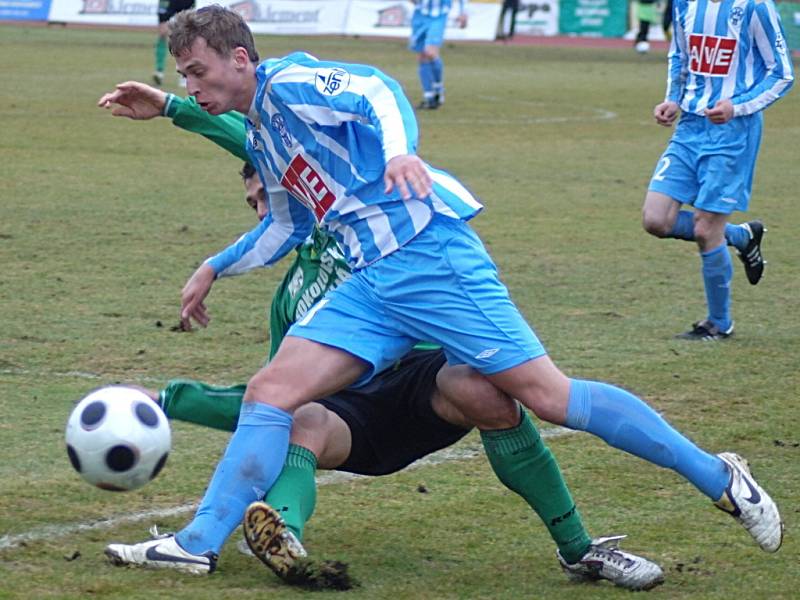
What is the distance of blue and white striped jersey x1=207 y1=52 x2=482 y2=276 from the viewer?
14.6ft

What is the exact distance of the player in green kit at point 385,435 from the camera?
14.5 feet

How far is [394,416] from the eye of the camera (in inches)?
187

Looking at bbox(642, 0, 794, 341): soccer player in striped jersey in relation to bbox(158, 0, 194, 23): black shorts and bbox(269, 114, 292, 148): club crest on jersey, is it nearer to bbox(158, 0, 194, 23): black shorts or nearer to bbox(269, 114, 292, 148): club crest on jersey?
bbox(269, 114, 292, 148): club crest on jersey

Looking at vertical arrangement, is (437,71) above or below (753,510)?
below

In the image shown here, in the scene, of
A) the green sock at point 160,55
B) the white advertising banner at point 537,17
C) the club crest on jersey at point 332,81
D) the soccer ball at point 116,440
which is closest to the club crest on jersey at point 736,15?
the club crest on jersey at point 332,81

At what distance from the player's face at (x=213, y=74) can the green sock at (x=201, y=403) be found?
856mm

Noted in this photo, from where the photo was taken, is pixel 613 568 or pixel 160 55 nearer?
pixel 613 568

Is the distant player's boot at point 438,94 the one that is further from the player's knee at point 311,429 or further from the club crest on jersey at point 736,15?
the player's knee at point 311,429

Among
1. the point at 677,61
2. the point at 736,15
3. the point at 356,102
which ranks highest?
the point at 356,102

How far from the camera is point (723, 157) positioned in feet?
27.3

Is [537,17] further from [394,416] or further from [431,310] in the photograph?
[431,310]

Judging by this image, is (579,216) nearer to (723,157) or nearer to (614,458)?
(723,157)

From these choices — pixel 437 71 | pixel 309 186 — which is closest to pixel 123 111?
pixel 309 186

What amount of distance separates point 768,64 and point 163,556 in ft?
16.8
